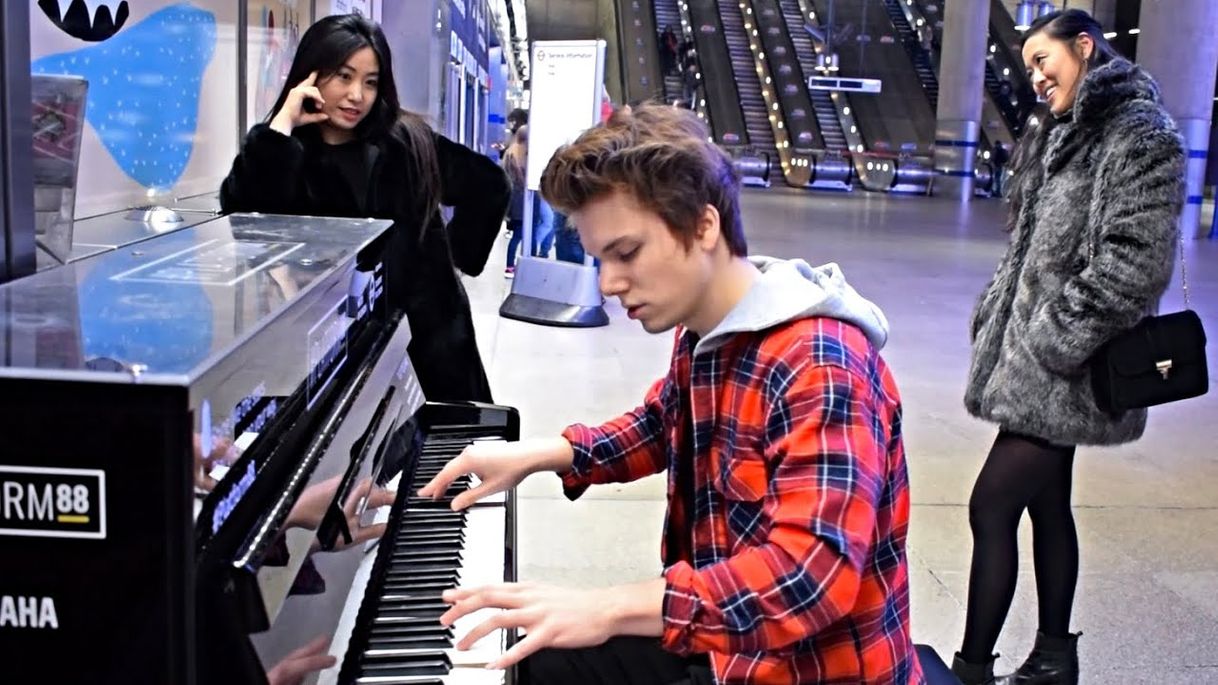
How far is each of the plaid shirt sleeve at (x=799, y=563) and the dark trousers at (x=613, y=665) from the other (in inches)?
21.0

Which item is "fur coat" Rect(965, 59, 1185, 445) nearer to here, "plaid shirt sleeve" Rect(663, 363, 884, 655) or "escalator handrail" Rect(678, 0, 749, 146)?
"plaid shirt sleeve" Rect(663, 363, 884, 655)

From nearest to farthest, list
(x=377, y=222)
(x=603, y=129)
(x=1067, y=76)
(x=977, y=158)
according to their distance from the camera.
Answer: (x=603, y=129) → (x=377, y=222) → (x=1067, y=76) → (x=977, y=158)

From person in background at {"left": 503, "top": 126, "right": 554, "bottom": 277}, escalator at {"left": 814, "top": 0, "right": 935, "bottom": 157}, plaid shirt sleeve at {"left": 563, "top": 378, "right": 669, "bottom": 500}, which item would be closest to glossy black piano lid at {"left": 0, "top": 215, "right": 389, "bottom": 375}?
plaid shirt sleeve at {"left": 563, "top": 378, "right": 669, "bottom": 500}

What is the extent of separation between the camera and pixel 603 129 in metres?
1.46

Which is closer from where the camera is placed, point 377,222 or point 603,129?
point 603,129

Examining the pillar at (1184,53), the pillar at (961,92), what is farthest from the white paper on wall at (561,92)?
the pillar at (961,92)

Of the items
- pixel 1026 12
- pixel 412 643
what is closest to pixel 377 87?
pixel 412 643

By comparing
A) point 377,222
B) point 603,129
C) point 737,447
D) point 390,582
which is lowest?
point 390,582

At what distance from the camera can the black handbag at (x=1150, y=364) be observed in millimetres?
2760

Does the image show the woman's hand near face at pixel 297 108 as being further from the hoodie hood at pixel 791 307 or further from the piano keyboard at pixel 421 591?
the hoodie hood at pixel 791 307

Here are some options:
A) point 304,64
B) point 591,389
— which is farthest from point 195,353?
point 591,389

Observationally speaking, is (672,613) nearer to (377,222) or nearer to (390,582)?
(390,582)

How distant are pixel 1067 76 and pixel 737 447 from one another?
1.87 metres

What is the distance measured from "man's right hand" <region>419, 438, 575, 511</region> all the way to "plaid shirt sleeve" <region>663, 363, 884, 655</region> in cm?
57
